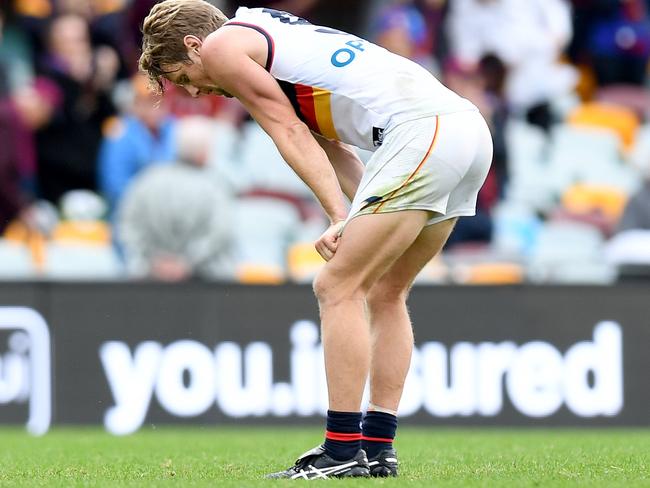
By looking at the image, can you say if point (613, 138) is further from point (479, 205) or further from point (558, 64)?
point (479, 205)

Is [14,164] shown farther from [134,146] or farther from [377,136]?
[377,136]

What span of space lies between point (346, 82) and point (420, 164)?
16.8 inches

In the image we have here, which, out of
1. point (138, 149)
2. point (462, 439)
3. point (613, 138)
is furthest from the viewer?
point (613, 138)

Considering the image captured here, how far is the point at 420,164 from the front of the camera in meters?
5.01

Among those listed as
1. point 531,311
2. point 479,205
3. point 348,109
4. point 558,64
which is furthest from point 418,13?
point 348,109

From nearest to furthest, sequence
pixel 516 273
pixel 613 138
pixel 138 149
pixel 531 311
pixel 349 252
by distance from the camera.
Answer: pixel 349 252 < pixel 531 311 < pixel 516 273 < pixel 138 149 < pixel 613 138

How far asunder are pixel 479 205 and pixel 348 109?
6870 mm

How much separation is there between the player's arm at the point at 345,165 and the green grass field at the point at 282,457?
4.00ft

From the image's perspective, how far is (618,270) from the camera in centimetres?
1016

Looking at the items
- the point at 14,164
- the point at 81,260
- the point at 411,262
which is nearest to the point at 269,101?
the point at 411,262

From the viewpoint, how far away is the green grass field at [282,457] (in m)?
5.09

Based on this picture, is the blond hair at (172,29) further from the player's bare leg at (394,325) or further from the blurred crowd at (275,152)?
the blurred crowd at (275,152)

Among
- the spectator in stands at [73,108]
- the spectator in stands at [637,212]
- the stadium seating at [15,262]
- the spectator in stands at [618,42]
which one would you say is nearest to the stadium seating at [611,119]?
the spectator in stands at [618,42]

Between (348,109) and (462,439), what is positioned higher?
(348,109)
